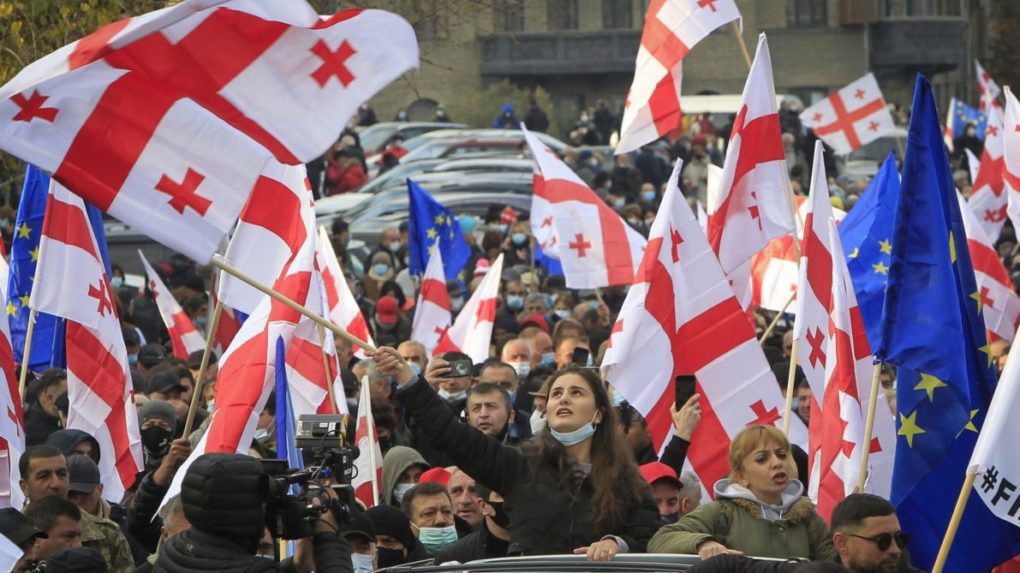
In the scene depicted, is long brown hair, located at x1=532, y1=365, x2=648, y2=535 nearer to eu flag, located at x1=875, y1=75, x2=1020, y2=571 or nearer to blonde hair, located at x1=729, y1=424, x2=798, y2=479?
blonde hair, located at x1=729, y1=424, x2=798, y2=479

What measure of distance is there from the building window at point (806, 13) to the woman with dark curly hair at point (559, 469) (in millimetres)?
52788

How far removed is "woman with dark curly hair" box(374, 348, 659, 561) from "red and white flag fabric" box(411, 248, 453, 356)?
8.31 metres

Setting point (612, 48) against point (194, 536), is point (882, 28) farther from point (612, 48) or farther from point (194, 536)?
point (194, 536)

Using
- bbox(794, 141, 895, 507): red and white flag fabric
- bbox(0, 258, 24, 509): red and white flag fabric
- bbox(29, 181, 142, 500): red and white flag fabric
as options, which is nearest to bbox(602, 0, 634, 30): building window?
bbox(29, 181, 142, 500): red and white flag fabric

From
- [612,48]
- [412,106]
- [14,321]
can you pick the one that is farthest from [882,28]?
[14,321]

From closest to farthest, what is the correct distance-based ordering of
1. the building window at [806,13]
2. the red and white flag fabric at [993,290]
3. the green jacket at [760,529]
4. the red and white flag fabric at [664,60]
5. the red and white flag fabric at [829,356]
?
the green jacket at [760,529] → the red and white flag fabric at [829,356] → the red and white flag fabric at [993,290] → the red and white flag fabric at [664,60] → the building window at [806,13]

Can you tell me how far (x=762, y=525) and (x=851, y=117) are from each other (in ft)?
56.7

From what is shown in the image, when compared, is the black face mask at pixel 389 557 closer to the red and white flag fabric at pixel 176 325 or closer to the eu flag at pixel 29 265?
the eu flag at pixel 29 265

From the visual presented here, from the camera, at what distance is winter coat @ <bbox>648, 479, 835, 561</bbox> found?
668cm

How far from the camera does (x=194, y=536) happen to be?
578 centimetres

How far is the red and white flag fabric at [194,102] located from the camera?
741 centimetres

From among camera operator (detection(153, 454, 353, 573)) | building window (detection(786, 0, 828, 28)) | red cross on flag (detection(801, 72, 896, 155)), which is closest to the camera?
camera operator (detection(153, 454, 353, 573))

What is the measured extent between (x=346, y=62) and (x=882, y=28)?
171 ft

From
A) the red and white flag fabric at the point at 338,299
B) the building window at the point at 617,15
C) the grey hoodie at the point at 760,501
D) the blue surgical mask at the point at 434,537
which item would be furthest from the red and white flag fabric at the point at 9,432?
the building window at the point at 617,15
